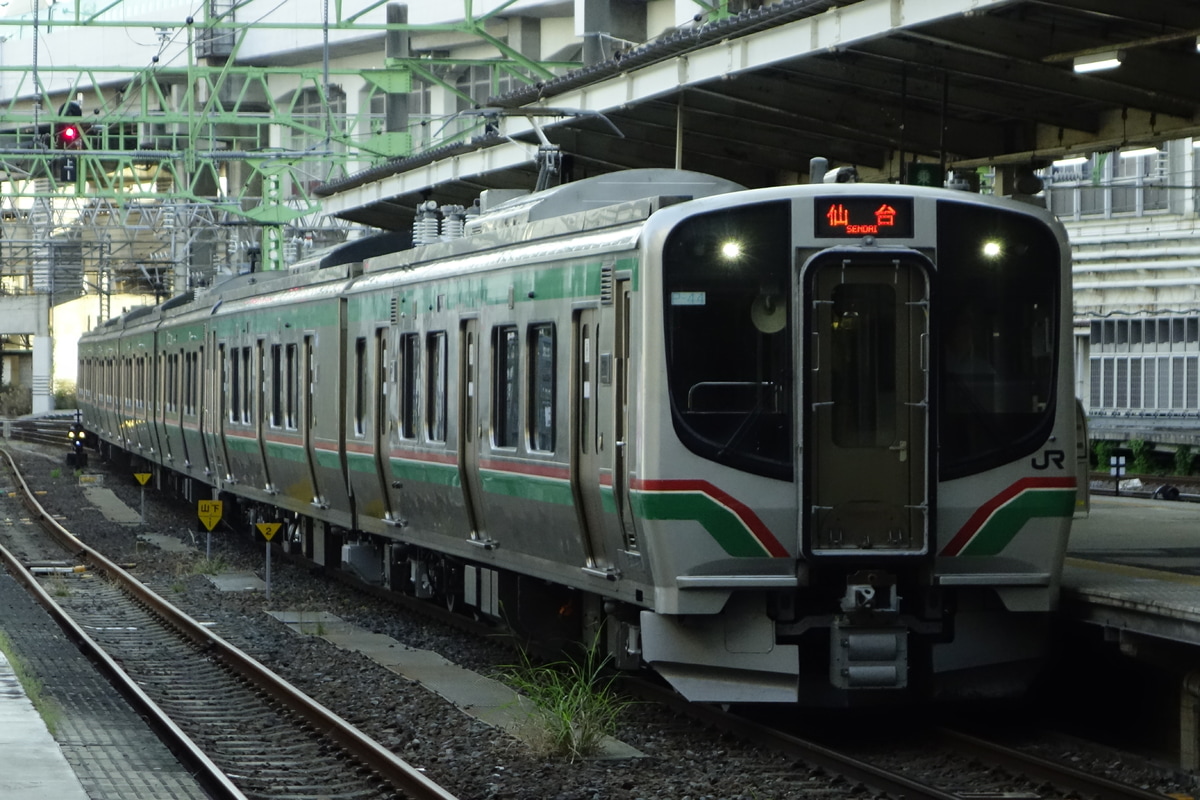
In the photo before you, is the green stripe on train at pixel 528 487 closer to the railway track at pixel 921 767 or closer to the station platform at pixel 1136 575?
the railway track at pixel 921 767

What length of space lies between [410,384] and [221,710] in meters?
3.27

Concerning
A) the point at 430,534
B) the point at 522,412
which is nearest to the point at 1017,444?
the point at 522,412

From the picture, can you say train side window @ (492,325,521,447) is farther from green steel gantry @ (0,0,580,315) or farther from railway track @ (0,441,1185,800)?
green steel gantry @ (0,0,580,315)

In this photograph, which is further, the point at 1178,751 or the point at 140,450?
the point at 140,450

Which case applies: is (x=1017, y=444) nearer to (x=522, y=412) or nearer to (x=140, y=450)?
(x=522, y=412)

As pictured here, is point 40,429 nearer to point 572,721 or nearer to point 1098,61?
point 1098,61

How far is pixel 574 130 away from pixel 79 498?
16626mm

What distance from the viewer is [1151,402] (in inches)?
1399

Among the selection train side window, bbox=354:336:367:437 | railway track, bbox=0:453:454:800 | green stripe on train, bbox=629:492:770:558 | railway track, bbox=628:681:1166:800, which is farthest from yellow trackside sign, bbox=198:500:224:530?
green stripe on train, bbox=629:492:770:558

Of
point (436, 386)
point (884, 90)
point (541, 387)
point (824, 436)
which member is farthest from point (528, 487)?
point (884, 90)

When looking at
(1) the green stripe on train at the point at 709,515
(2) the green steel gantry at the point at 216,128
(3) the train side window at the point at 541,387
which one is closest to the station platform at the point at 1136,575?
(1) the green stripe on train at the point at 709,515

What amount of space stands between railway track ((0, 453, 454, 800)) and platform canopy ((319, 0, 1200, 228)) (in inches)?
213

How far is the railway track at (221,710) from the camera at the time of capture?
9773 millimetres

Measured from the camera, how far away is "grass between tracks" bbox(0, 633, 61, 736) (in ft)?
36.5
